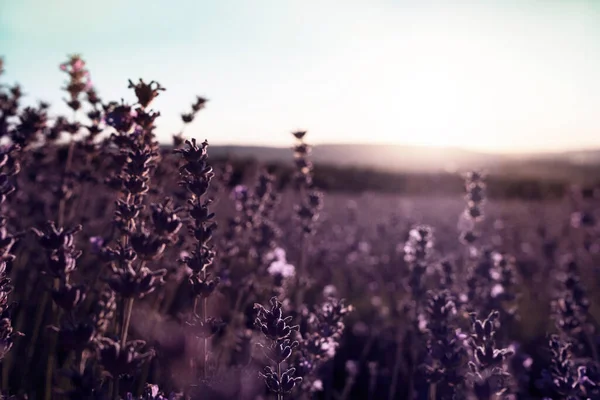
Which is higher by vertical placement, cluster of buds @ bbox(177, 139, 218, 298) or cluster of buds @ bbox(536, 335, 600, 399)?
cluster of buds @ bbox(177, 139, 218, 298)

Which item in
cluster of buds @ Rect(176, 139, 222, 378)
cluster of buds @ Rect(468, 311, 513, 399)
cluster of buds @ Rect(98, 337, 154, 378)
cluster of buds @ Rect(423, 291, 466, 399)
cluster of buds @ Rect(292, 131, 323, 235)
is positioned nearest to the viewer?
cluster of buds @ Rect(98, 337, 154, 378)

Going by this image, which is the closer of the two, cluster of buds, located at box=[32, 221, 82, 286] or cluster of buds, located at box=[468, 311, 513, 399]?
cluster of buds, located at box=[32, 221, 82, 286]

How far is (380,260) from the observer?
7.14 m

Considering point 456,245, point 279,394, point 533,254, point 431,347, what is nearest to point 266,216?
point 431,347

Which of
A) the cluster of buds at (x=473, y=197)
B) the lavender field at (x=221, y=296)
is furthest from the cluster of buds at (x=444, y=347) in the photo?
the cluster of buds at (x=473, y=197)

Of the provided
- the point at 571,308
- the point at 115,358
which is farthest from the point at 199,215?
the point at 571,308

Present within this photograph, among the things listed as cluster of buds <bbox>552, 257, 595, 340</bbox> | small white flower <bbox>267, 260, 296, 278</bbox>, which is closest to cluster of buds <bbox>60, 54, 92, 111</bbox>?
small white flower <bbox>267, 260, 296, 278</bbox>

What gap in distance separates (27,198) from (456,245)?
606 cm

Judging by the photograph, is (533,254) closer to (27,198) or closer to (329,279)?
(329,279)

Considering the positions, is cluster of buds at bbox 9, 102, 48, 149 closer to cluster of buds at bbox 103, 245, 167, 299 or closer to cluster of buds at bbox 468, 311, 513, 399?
cluster of buds at bbox 103, 245, 167, 299

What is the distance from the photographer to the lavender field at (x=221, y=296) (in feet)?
5.90

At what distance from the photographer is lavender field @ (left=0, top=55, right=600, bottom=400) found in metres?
1.80

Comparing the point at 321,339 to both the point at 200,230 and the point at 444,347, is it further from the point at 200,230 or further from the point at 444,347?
the point at 200,230

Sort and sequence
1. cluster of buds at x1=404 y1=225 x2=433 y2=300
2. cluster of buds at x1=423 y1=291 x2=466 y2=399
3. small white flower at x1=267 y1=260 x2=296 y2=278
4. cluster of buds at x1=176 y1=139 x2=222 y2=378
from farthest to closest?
small white flower at x1=267 y1=260 x2=296 y2=278, cluster of buds at x1=404 y1=225 x2=433 y2=300, cluster of buds at x1=423 y1=291 x2=466 y2=399, cluster of buds at x1=176 y1=139 x2=222 y2=378
